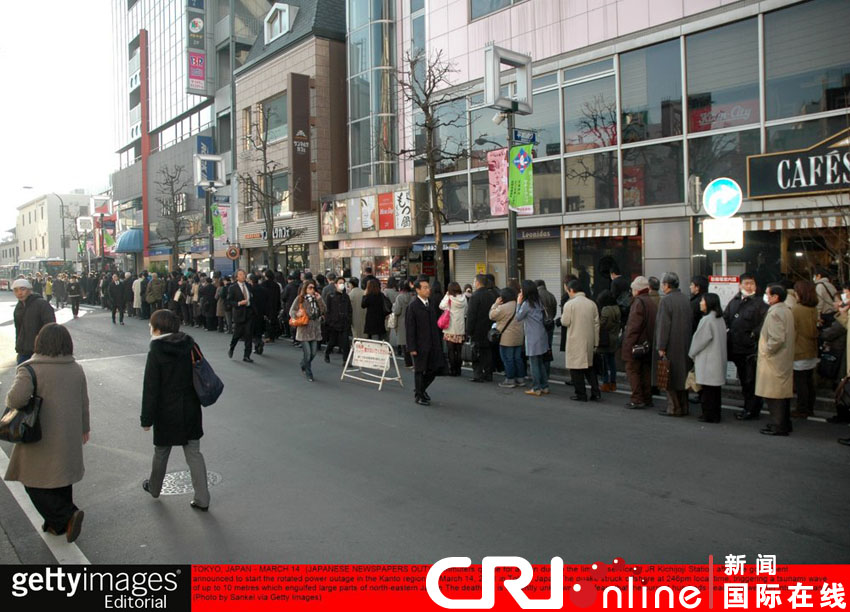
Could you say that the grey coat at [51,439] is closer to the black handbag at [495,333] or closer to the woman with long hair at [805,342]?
the black handbag at [495,333]

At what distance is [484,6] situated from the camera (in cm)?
2048

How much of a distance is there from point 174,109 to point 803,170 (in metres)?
42.4

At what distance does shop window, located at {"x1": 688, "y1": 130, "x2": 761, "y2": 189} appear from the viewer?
48.7ft

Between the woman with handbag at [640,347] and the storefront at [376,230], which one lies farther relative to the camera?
the storefront at [376,230]

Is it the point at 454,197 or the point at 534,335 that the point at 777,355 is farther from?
the point at 454,197

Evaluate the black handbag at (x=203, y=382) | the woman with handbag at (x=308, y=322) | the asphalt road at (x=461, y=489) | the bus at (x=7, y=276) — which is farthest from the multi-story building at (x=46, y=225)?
the black handbag at (x=203, y=382)

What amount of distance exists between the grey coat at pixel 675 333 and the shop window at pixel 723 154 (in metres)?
7.58

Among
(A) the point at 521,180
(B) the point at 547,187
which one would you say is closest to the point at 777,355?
(A) the point at 521,180

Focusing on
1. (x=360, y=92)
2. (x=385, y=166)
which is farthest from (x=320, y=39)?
(x=385, y=166)

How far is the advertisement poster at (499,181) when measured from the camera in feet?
56.0

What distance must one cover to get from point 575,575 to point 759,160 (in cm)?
1273

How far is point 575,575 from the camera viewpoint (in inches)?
168

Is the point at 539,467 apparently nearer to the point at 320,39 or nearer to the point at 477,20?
the point at 477,20

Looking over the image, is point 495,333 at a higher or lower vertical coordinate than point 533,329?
lower
